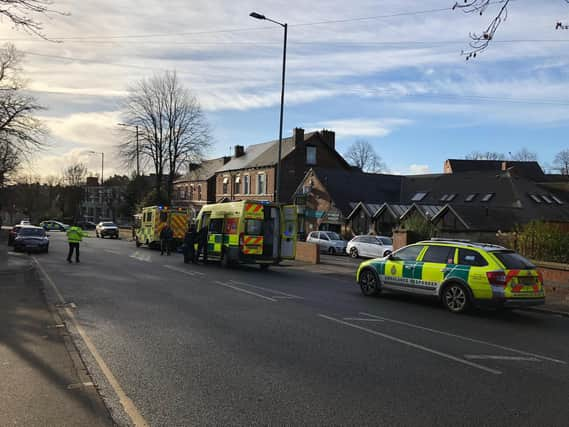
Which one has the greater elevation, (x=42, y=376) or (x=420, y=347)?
(x=420, y=347)

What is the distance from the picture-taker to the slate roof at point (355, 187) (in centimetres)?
4394

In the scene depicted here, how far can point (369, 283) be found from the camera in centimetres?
1380

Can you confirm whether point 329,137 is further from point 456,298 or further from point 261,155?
point 456,298

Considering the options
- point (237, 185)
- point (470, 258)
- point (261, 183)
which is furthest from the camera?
point (237, 185)

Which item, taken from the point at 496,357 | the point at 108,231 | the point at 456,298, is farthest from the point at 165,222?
the point at 496,357

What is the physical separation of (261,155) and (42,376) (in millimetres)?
51397

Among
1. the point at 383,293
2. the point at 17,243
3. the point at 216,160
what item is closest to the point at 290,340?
the point at 383,293

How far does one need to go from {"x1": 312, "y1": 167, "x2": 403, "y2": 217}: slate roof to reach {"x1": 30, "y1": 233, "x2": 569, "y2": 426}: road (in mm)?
30825

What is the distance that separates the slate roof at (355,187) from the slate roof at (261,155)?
298 inches

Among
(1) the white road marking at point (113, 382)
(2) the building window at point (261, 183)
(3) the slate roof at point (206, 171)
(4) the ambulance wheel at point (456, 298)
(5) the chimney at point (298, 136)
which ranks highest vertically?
(5) the chimney at point (298, 136)

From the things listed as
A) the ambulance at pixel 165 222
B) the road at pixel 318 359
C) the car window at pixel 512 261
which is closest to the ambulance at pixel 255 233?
the road at pixel 318 359

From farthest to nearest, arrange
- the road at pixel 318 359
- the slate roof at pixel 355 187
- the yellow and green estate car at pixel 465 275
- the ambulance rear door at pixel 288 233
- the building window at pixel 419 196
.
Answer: the building window at pixel 419 196, the slate roof at pixel 355 187, the ambulance rear door at pixel 288 233, the yellow and green estate car at pixel 465 275, the road at pixel 318 359

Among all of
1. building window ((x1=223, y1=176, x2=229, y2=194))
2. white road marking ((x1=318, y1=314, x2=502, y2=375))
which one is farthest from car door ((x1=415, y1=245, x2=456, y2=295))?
building window ((x1=223, y1=176, x2=229, y2=194))

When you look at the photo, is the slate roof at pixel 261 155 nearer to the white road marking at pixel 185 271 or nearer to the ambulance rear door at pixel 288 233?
the ambulance rear door at pixel 288 233
